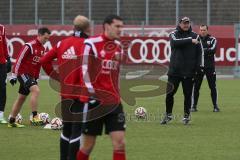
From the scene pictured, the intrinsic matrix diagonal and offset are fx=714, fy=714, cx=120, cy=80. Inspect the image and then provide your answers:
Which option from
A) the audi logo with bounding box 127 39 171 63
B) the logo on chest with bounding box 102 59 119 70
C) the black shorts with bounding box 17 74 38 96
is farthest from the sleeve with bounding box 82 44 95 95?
the audi logo with bounding box 127 39 171 63

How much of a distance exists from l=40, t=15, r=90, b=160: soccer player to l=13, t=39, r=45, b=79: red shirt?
3.90 metres

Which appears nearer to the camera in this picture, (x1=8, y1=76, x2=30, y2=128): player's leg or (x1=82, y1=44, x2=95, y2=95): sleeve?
(x1=82, y1=44, x2=95, y2=95): sleeve

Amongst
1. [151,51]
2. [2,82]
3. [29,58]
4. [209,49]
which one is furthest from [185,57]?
[151,51]

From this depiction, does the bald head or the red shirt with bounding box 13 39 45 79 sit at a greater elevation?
the bald head

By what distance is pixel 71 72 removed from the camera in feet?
31.9

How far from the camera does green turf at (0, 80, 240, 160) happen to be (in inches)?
424

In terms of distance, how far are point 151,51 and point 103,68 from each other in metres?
23.5

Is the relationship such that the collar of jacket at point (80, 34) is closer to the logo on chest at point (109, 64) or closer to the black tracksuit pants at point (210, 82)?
the logo on chest at point (109, 64)

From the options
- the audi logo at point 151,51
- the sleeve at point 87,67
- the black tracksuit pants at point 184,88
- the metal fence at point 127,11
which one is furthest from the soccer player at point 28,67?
the metal fence at point 127,11

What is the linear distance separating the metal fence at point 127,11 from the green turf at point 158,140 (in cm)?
1918

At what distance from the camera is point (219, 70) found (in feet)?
106

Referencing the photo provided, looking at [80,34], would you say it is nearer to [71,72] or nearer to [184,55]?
[71,72]

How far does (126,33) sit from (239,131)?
23085 millimetres

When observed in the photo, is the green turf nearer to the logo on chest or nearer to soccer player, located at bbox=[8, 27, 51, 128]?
soccer player, located at bbox=[8, 27, 51, 128]
